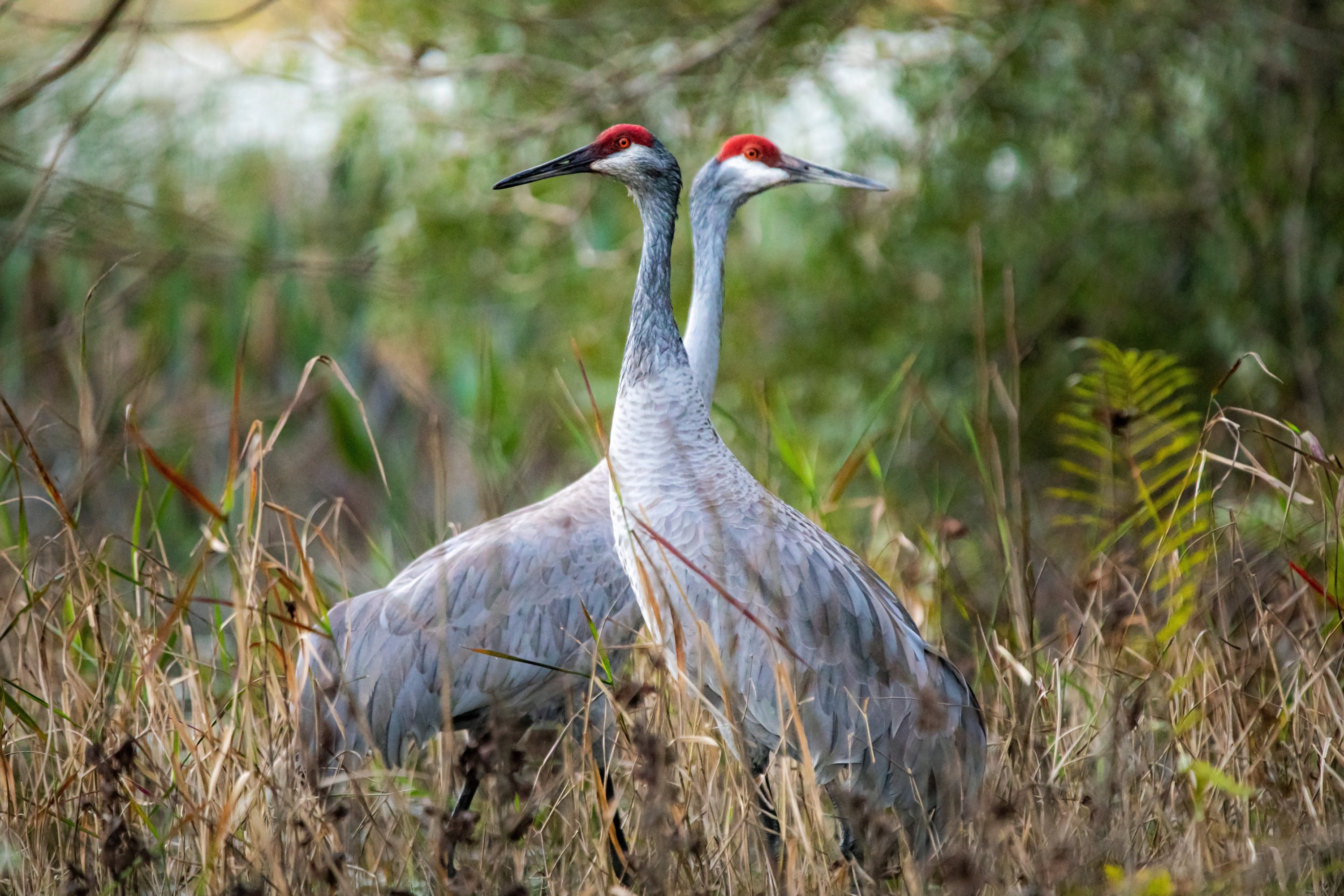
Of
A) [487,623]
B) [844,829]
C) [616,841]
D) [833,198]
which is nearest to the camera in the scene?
[616,841]

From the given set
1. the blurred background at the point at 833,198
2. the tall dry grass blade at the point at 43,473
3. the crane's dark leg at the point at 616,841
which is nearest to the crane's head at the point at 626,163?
Result: the blurred background at the point at 833,198

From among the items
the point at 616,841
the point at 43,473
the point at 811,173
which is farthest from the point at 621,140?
the point at 616,841

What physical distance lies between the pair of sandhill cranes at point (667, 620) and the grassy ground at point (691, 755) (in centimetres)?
11

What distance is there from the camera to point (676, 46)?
5523 millimetres

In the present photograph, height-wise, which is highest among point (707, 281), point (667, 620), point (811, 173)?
point (811, 173)

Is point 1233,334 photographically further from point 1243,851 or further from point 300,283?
point 300,283

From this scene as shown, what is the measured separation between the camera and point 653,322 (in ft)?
9.80

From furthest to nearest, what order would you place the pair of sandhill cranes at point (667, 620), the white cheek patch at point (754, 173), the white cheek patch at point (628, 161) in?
the white cheek patch at point (754, 173) → the white cheek patch at point (628, 161) → the pair of sandhill cranes at point (667, 620)

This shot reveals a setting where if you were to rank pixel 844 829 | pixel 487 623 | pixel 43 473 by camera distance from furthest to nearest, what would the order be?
pixel 487 623
pixel 844 829
pixel 43 473

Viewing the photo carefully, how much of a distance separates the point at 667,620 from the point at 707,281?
4.47ft

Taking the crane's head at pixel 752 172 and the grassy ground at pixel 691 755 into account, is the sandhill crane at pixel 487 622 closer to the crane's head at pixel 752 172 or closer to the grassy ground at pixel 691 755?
the grassy ground at pixel 691 755

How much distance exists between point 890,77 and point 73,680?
13.3 feet

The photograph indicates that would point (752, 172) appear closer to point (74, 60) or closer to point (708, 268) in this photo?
point (708, 268)

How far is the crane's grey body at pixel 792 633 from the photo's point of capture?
2689mm
